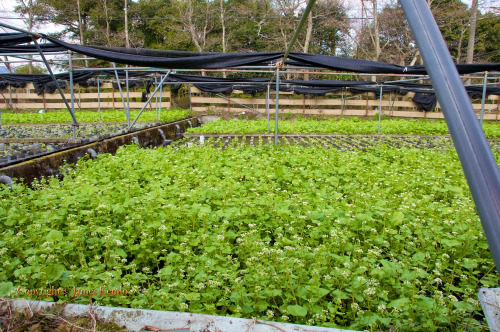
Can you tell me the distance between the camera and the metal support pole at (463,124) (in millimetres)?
1038

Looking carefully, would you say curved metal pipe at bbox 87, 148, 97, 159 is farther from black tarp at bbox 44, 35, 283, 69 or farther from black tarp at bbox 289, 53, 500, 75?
black tarp at bbox 289, 53, 500, 75

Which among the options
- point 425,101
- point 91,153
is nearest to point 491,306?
point 91,153

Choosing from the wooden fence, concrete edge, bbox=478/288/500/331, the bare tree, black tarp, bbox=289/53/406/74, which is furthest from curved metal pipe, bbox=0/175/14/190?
the bare tree

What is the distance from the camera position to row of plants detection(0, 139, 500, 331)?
1803 mm

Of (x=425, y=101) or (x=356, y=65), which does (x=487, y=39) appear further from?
(x=356, y=65)

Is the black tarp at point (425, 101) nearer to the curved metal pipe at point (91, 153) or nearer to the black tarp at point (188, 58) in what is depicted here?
the black tarp at point (188, 58)

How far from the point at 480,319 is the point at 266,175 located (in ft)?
8.95

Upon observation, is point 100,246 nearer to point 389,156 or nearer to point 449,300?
point 449,300

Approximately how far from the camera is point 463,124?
113 cm

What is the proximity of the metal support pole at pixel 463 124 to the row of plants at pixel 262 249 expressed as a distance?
825 mm

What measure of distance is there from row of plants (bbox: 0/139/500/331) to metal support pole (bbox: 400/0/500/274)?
2.71 ft

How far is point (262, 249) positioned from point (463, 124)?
149 cm

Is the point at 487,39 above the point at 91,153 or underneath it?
above

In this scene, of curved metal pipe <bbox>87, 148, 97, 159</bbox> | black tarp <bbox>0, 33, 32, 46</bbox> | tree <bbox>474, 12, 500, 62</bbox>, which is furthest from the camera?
tree <bbox>474, 12, 500, 62</bbox>
